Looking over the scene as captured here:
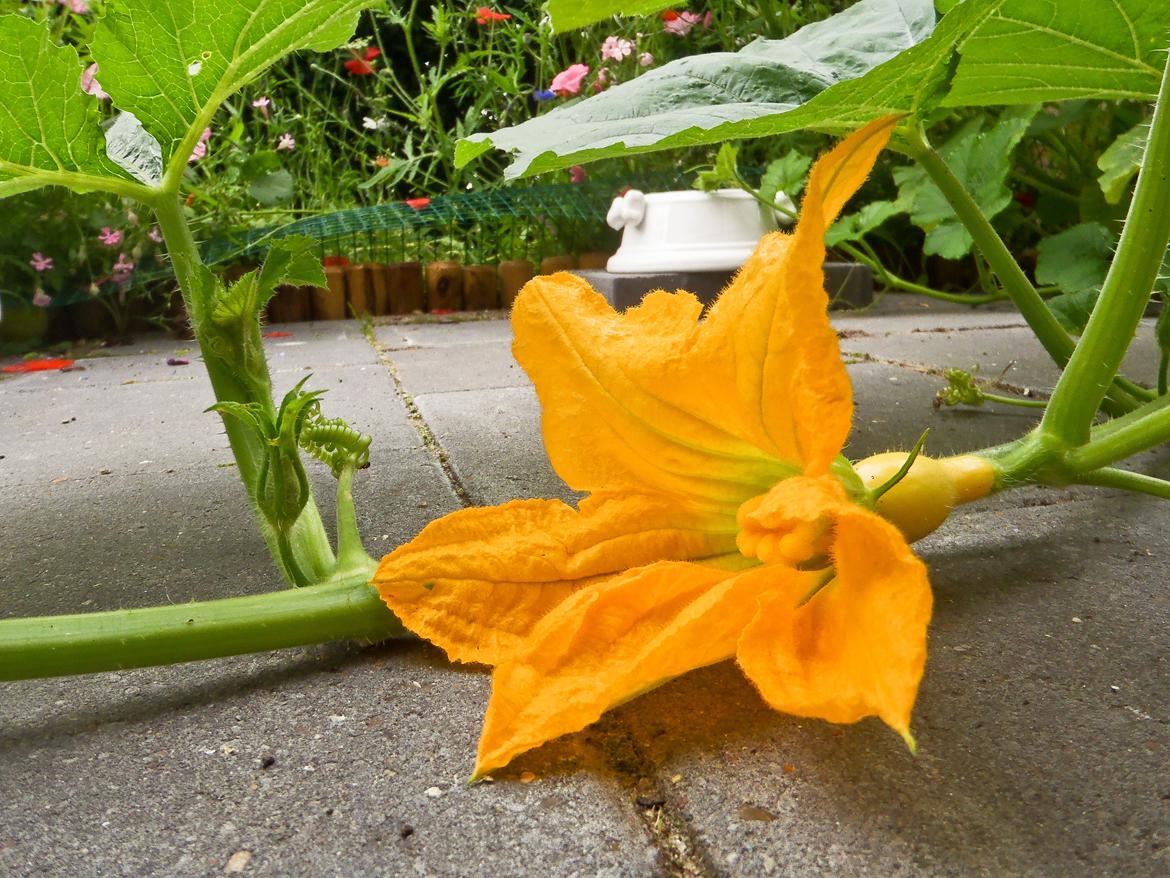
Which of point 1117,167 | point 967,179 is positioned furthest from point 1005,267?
point 967,179

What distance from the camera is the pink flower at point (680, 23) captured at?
4117mm

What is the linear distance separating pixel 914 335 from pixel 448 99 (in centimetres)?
390

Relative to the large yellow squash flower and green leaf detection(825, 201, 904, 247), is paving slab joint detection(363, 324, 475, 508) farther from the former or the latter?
green leaf detection(825, 201, 904, 247)

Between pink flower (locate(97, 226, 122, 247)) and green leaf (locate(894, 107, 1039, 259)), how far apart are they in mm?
2602

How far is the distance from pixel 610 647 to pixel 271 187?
376 cm

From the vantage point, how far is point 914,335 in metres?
2.70

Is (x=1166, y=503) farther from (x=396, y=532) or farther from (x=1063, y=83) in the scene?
(x=396, y=532)

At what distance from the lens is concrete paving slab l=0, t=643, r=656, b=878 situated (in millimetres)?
565

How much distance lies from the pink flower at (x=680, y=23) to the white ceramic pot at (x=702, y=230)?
1179 mm

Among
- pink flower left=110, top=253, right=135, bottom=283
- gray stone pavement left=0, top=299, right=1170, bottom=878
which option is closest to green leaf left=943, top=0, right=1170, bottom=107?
gray stone pavement left=0, top=299, right=1170, bottom=878

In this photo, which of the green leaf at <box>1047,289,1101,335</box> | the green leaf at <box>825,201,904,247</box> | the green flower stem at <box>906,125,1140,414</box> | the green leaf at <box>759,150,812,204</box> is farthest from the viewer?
the green leaf at <box>759,150,812,204</box>

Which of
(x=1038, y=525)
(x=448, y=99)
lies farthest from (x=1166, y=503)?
(x=448, y=99)

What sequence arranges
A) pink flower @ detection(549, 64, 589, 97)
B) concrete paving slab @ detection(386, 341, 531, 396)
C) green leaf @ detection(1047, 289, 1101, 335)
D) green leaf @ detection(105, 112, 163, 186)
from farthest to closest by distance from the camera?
pink flower @ detection(549, 64, 589, 97) → concrete paving slab @ detection(386, 341, 531, 396) → green leaf @ detection(1047, 289, 1101, 335) → green leaf @ detection(105, 112, 163, 186)

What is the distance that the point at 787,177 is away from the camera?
10.5 feet
